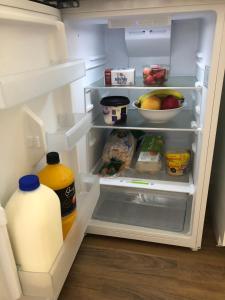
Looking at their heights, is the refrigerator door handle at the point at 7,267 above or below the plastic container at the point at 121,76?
below

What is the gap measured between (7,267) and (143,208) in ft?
3.43

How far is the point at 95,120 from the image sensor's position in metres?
1.49

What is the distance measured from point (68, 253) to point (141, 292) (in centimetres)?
55

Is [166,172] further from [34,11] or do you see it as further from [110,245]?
[34,11]

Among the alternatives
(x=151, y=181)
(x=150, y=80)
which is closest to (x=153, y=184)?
(x=151, y=181)

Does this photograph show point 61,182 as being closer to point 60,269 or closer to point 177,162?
point 60,269

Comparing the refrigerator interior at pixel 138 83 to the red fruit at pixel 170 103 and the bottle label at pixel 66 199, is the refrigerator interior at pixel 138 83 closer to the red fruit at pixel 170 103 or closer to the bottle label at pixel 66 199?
the red fruit at pixel 170 103

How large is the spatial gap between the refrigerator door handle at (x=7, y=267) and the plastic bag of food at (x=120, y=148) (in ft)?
3.27

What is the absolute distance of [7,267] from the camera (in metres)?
0.61

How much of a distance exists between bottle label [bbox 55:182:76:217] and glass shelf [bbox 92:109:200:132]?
0.55 metres

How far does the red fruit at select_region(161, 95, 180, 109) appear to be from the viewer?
130 cm

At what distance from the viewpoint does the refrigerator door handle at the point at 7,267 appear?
0.58 m

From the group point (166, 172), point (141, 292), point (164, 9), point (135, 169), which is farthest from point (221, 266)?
point (164, 9)

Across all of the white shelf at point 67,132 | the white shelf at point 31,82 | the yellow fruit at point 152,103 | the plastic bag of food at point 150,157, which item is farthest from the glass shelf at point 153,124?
the white shelf at point 31,82
